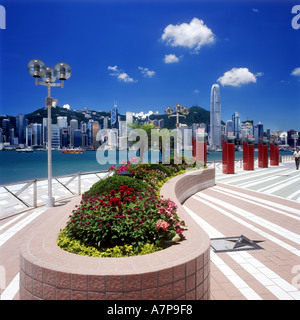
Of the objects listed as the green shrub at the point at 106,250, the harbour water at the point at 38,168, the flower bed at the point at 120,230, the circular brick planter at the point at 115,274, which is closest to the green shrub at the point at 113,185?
the flower bed at the point at 120,230

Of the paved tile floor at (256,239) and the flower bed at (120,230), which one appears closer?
the flower bed at (120,230)

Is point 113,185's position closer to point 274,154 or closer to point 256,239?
point 256,239

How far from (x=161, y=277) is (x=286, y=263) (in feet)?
10.4

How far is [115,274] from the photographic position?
8.16 ft

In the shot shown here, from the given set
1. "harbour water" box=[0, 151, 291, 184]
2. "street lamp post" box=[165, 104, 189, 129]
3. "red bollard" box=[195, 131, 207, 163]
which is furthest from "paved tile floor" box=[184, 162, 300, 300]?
"red bollard" box=[195, 131, 207, 163]

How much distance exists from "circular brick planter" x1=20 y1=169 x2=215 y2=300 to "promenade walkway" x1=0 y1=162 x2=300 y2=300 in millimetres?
916

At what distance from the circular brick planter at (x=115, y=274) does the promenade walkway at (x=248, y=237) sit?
916mm

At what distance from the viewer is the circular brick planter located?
2.48m

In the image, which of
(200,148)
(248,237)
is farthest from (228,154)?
(248,237)

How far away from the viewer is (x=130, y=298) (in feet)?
8.23

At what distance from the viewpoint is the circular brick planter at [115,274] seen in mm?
2482

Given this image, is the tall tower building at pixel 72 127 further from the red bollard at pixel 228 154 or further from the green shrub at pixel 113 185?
the green shrub at pixel 113 185

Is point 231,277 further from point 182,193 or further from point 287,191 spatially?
point 287,191
